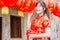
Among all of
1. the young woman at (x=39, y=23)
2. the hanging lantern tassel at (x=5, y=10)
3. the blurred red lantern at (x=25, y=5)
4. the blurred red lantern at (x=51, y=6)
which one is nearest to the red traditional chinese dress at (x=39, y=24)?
the young woman at (x=39, y=23)

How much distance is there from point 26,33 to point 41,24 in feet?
0.96

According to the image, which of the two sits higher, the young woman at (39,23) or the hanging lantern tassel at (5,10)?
the hanging lantern tassel at (5,10)

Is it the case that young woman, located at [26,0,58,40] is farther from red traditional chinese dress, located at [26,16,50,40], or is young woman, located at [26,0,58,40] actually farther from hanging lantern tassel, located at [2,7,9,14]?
hanging lantern tassel, located at [2,7,9,14]

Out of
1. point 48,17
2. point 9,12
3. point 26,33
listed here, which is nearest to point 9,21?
point 9,12

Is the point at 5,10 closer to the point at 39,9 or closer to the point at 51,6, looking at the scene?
the point at 39,9

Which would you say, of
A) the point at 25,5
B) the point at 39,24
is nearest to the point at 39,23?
the point at 39,24

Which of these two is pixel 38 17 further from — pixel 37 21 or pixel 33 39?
pixel 33 39

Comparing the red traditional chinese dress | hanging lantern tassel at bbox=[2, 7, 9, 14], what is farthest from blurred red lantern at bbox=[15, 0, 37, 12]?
the red traditional chinese dress

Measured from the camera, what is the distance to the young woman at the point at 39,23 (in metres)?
3.28

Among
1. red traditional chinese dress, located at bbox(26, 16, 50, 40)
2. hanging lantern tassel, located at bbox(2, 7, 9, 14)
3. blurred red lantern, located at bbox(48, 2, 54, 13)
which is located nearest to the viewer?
hanging lantern tassel, located at bbox(2, 7, 9, 14)

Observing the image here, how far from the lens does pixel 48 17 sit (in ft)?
10.9

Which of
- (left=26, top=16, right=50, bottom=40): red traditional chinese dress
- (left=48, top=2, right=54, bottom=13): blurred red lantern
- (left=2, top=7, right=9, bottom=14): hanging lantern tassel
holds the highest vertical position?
(left=48, top=2, right=54, bottom=13): blurred red lantern

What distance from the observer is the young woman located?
3.28 metres

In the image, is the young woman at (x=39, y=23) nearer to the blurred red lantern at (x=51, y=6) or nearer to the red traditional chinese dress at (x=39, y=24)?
the red traditional chinese dress at (x=39, y=24)
